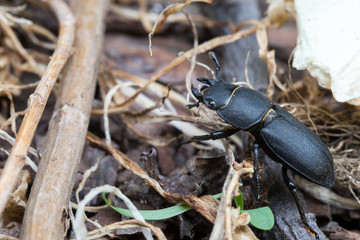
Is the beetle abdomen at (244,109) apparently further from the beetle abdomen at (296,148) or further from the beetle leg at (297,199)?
the beetle leg at (297,199)

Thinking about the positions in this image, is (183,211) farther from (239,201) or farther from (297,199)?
(297,199)

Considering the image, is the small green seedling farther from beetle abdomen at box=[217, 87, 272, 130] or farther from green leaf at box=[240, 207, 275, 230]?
beetle abdomen at box=[217, 87, 272, 130]

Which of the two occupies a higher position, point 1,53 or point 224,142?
point 1,53

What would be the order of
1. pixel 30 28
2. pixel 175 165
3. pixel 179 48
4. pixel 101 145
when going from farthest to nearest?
pixel 179 48, pixel 30 28, pixel 175 165, pixel 101 145

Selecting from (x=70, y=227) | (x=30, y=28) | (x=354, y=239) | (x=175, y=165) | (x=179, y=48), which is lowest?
(x=354, y=239)

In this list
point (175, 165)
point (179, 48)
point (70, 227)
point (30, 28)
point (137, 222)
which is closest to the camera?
point (137, 222)

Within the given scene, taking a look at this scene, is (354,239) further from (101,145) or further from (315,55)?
(101,145)

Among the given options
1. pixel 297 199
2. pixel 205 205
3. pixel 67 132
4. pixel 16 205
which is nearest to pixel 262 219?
pixel 205 205

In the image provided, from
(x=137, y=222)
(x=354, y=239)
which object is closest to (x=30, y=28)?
(x=137, y=222)
